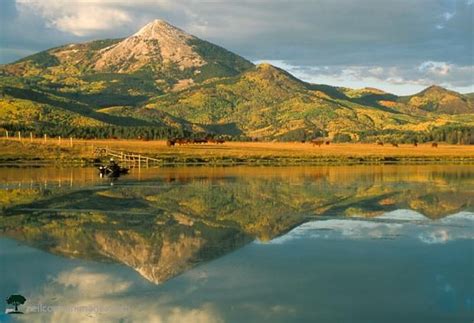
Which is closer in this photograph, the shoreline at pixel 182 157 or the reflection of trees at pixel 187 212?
the reflection of trees at pixel 187 212

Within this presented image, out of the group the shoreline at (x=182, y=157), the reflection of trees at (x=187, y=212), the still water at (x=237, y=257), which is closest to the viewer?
the still water at (x=237, y=257)

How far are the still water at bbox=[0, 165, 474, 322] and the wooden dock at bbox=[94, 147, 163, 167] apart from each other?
4878cm

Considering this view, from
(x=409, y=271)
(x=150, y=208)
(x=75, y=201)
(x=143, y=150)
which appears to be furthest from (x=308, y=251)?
(x=143, y=150)

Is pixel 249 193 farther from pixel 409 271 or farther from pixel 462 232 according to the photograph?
pixel 409 271

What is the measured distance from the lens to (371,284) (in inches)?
807

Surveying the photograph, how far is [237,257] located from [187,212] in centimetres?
1336

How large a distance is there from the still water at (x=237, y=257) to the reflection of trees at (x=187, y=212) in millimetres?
99

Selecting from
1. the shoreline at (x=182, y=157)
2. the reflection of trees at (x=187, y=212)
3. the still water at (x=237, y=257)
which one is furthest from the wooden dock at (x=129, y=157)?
the still water at (x=237, y=257)

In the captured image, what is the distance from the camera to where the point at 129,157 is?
3942 inches

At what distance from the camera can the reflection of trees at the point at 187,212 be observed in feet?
85.2

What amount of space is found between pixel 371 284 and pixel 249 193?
28447 millimetres

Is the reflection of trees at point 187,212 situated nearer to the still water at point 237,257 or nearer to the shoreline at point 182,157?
the still water at point 237,257

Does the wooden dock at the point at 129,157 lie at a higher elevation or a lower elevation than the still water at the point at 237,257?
higher

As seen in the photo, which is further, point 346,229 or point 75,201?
point 75,201
